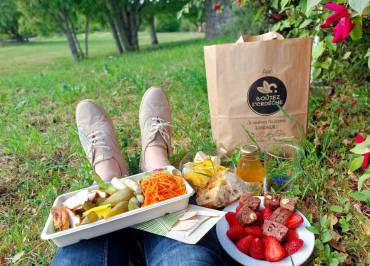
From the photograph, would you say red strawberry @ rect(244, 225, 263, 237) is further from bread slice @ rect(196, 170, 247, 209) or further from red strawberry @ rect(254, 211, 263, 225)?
bread slice @ rect(196, 170, 247, 209)

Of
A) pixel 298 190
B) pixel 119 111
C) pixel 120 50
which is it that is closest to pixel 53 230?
pixel 298 190

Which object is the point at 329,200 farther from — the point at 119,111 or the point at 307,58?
the point at 119,111

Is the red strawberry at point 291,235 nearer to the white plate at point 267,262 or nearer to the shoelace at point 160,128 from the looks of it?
the white plate at point 267,262

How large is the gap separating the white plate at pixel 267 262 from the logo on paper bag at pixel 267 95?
0.49 meters

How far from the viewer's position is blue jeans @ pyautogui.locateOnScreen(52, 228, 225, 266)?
2.61 feet

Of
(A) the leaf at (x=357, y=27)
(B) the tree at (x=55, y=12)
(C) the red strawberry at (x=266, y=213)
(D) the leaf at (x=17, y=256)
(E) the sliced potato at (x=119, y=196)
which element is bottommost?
(D) the leaf at (x=17, y=256)

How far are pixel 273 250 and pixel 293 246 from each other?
58mm

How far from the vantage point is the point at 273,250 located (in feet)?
2.77

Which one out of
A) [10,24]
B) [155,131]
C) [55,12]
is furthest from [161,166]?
[10,24]

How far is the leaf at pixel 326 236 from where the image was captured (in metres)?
0.89

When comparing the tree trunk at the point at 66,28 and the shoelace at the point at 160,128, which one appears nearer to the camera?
the shoelace at the point at 160,128

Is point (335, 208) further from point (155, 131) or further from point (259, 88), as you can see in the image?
point (155, 131)

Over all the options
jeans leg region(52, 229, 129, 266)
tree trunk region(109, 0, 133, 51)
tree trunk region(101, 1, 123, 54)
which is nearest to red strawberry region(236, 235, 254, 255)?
jeans leg region(52, 229, 129, 266)

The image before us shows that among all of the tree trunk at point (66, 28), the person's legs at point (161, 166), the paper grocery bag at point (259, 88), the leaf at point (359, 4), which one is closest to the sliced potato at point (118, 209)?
the person's legs at point (161, 166)
